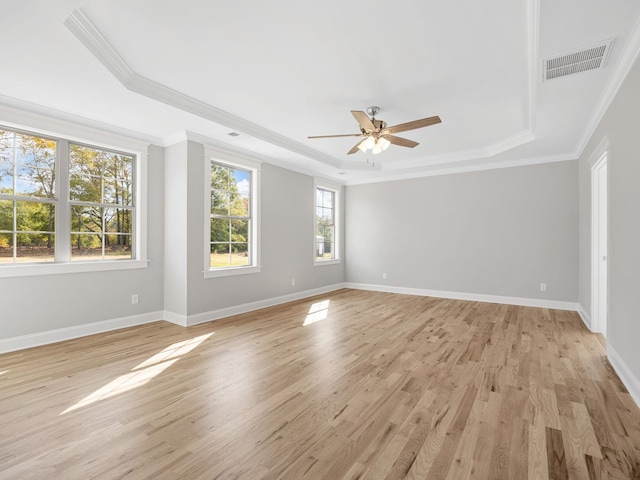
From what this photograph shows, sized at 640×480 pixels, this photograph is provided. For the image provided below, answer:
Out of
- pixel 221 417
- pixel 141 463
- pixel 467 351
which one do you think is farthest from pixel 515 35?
pixel 141 463

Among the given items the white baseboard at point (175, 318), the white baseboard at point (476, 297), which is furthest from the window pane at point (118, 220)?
the white baseboard at point (476, 297)

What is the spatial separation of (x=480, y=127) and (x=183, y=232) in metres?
4.40

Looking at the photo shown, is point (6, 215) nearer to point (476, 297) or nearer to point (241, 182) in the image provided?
point (241, 182)

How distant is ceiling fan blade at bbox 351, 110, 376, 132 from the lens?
312 cm

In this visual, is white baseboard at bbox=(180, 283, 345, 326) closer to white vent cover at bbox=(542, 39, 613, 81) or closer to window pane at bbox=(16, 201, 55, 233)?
window pane at bbox=(16, 201, 55, 233)

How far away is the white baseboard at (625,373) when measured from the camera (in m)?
2.36

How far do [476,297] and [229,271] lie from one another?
4607 mm

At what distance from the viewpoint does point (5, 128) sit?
3400 mm

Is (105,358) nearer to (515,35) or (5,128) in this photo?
(5,128)

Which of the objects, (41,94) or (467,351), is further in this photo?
(467,351)

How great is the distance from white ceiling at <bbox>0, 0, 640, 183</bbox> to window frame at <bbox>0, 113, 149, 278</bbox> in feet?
0.49

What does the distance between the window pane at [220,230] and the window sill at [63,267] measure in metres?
1.00

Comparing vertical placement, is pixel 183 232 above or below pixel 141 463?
above

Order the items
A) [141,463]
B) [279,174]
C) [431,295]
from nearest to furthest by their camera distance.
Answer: [141,463] < [279,174] < [431,295]
